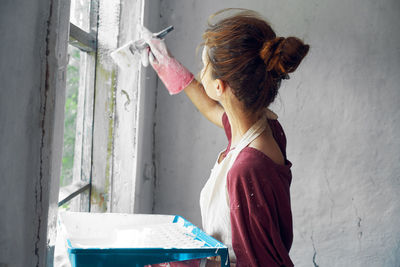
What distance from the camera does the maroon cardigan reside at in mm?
882

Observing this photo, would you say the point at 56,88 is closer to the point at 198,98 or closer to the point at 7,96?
the point at 7,96

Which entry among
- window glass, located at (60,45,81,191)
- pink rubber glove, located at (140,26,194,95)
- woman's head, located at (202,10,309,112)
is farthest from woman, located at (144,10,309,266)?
window glass, located at (60,45,81,191)

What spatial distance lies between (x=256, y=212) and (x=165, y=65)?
0.67m

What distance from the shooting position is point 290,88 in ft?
5.25

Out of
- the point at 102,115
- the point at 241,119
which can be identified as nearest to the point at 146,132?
the point at 102,115

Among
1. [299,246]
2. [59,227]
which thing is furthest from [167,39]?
[299,246]

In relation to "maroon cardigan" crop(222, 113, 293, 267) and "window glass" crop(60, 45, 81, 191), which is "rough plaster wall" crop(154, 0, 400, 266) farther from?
"maroon cardigan" crop(222, 113, 293, 267)

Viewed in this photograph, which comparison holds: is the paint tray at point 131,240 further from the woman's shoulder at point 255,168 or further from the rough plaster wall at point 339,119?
the rough plaster wall at point 339,119

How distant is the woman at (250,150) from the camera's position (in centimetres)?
89

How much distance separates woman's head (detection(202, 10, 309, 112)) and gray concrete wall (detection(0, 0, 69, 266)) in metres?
0.48

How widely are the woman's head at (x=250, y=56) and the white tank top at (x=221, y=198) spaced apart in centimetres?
10

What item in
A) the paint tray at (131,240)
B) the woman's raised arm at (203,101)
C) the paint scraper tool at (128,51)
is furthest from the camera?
the woman's raised arm at (203,101)

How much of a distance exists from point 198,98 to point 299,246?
90cm

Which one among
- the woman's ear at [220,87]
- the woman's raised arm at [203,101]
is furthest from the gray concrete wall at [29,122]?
the woman's raised arm at [203,101]
